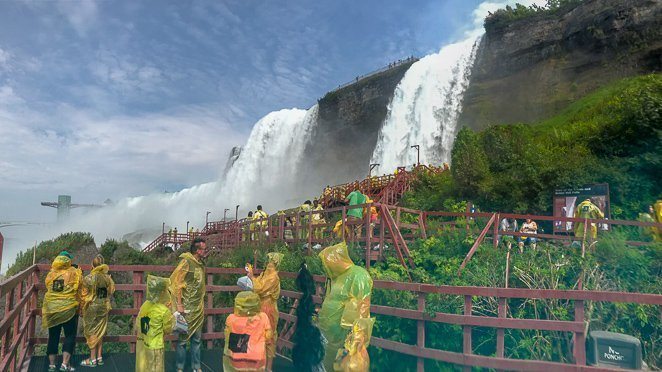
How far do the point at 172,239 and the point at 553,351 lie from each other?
111 ft

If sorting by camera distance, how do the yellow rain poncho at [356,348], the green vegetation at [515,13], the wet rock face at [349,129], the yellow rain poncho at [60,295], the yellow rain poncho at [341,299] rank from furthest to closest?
the wet rock face at [349,129], the green vegetation at [515,13], the yellow rain poncho at [60,295], the yellow rain poncho at [341,299], the yellow rain poncho at [356,348]

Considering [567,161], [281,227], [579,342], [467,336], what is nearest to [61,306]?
[467,336]

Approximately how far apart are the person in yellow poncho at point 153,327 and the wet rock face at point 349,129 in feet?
128

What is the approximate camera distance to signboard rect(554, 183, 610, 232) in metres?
11.1

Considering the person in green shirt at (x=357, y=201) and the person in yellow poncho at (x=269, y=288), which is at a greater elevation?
the person in green shirt at (x=357, y=201)

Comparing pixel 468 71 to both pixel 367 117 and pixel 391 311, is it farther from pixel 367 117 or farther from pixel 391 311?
pixel 391 311

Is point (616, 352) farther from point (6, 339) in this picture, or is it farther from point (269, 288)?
point (6, 339)

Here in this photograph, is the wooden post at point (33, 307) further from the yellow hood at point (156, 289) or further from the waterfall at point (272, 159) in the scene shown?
the waterfall at point (272, 159)

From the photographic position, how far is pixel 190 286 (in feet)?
19.9

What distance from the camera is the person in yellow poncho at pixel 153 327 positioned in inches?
202

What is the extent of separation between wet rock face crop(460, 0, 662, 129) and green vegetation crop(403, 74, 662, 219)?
30.7ft

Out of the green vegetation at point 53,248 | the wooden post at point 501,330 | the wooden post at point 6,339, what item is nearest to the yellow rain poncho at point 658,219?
the wooden post at point 501,330

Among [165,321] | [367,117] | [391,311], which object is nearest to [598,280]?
[391,311]

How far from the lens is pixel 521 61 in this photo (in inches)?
1225
